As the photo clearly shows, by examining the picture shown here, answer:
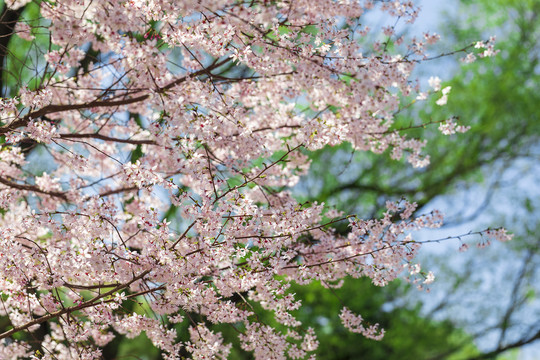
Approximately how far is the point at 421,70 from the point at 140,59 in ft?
38.7

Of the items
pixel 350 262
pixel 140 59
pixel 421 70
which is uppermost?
pixel 421 70

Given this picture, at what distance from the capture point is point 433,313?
52.9 feet

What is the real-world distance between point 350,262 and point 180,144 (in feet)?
7.29

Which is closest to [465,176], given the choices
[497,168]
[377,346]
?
[497,168]

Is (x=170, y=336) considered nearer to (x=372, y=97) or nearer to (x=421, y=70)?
(x=372, y=97)

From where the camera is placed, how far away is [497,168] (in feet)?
49.6

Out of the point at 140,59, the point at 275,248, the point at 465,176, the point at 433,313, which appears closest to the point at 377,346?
the point at 433,313

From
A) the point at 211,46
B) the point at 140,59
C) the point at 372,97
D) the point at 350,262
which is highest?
the point at 372,97

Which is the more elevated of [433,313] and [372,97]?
[433,313]

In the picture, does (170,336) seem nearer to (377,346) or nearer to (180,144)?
(180,144)

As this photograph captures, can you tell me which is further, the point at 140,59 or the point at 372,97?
the point at 372,97

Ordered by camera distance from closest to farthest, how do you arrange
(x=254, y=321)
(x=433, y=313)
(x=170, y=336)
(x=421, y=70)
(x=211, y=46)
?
(x=211, y=46) → (x=170, y=336) → (x=254, y=321) → (x=421, y=70) → (x=433, y=313)

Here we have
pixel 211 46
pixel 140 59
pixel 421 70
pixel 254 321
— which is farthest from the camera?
pixel 421 70

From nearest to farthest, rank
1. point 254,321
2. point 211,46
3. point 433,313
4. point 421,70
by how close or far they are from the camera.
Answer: point 211,46 → point 254,321 → point 421,70 → point 433,313
